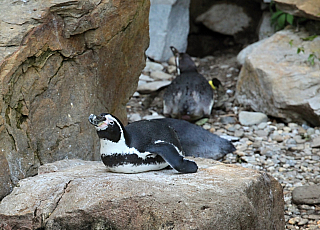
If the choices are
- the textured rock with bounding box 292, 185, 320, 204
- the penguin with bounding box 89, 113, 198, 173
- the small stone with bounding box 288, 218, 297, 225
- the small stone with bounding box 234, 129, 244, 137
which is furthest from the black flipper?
the small stone with bounding box 234, 129, 244, 137

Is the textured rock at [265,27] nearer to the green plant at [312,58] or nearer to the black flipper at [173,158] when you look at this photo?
the green plant at [312,58]

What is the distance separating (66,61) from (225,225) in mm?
1795

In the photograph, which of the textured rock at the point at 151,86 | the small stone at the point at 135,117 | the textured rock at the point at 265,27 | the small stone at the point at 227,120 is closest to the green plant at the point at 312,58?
the small stone at the point at 227,120

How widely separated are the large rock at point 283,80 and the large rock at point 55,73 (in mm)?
2209

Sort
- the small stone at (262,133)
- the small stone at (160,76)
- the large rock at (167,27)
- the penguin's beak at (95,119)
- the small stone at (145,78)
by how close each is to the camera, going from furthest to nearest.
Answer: the large rock at (167,27) < the small stone at (160,76) < the small stone at (145,78) < the small stone at (262,133) < the penguin's beak at (95,119)

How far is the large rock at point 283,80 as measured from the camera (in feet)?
17.3

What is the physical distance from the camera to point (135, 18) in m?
3.89

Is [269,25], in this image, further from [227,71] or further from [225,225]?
[225,225]

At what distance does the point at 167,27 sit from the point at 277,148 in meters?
3.19

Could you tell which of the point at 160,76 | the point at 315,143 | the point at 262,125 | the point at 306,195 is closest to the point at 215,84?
the point at 160,76

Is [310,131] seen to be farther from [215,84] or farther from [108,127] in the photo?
[108,127]

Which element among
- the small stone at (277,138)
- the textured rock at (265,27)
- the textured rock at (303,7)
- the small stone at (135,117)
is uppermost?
the textured rock at (303,7)

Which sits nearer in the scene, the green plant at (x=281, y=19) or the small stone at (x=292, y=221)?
the small stone at (x=292, y=221)

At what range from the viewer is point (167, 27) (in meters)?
7.35
